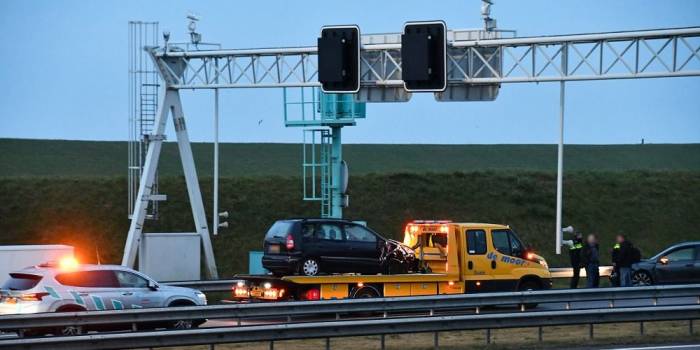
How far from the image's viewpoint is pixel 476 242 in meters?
28.0

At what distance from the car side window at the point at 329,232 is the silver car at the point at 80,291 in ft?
12.6

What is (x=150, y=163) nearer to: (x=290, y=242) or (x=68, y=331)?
(x=290, y=242)

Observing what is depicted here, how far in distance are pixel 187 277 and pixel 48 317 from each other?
558 inches

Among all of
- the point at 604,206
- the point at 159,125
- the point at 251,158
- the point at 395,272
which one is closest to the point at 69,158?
the point at 251,158

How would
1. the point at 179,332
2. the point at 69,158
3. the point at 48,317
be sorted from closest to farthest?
the point at 179,332 → the point at 48,317 → the point at 69,158

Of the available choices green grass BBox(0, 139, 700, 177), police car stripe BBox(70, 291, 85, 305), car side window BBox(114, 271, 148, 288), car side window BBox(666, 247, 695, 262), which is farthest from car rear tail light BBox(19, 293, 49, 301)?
green grass BBox(0, 139, 700, 177)

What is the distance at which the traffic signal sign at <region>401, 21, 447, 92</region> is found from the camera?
2559 centimetres

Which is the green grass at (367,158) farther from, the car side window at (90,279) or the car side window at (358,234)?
the car side window at (90,279)

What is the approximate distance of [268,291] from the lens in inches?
1023

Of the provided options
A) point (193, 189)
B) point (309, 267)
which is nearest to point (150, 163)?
point (193, 189)

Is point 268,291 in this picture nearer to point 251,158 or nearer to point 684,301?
point 684,301

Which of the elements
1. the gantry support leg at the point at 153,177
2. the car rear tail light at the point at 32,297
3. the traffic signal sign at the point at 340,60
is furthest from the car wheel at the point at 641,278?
the car rear tail light at the point at 32,297

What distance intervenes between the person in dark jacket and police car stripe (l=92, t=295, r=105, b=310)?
13928 millimetres

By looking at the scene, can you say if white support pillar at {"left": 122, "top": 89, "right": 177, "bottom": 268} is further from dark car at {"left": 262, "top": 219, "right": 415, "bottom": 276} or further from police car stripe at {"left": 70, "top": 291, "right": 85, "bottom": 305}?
police car stripe at {"left": 70, "top": 291, "right": 85, "bottom": 305}
